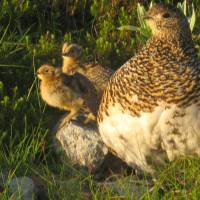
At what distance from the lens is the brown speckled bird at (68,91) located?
6668 millimetres

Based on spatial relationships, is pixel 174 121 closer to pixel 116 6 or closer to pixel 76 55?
pixel 76 55

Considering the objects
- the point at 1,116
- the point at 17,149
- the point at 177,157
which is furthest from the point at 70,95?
the point at 177,157

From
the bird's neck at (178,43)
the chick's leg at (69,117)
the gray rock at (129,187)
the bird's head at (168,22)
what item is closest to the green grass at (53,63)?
the gray rock at (129,187)

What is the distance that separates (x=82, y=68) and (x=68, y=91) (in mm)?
663

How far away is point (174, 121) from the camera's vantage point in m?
5.14

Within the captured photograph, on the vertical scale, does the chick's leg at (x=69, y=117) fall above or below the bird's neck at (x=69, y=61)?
below

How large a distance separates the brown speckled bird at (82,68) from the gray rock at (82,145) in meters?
0.69

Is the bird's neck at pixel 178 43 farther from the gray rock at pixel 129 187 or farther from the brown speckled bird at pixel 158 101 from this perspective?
the gray rock at pixel 129 187

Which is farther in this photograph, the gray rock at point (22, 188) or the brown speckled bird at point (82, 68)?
the brown speckled bird at point (82, 68)

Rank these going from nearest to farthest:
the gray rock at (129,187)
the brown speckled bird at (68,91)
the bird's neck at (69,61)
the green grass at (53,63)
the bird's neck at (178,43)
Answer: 1. the gray rock at (129,187)
2. the green grass at (53,63)
3. the bird's neck at (178,43)
4. the brown speckled bird at (68,91)
5. the bird's neck at (69,61)

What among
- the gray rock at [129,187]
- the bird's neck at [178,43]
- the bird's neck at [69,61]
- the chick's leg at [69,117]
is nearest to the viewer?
the gray rock at [129,187]

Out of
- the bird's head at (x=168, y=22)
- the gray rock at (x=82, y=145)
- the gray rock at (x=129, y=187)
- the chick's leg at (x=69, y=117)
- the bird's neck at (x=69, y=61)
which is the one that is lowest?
the gray rock at (x=82, y=145)

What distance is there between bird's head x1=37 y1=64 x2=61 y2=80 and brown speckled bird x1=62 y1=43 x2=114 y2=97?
1.31 feet

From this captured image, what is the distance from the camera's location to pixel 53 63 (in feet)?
24.6
